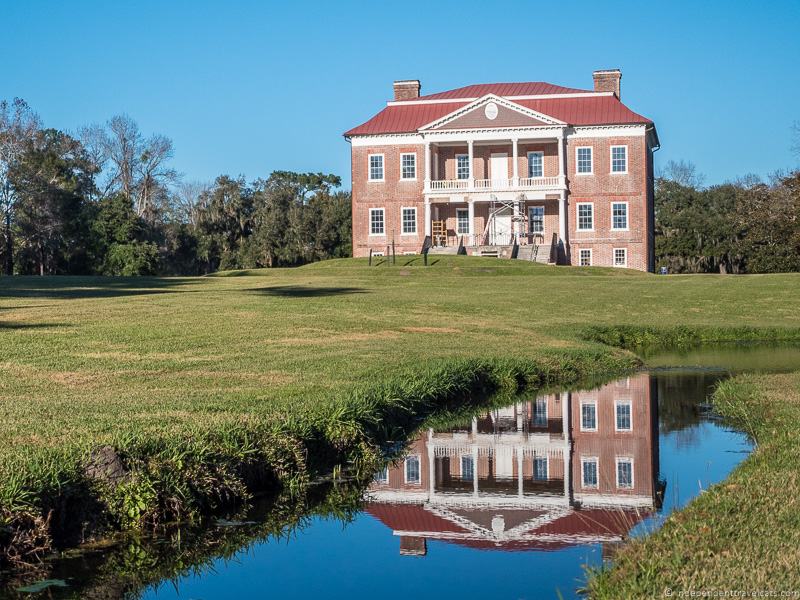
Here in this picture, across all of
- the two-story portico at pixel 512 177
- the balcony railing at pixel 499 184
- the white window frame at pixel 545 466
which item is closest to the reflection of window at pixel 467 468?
the white window frame at pixel 545 466

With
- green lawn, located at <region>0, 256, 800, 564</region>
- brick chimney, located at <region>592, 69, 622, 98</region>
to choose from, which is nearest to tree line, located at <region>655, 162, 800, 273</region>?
brick chimney, located at <region>592, 69, 622, 98</region>

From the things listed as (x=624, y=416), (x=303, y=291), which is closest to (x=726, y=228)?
(x=303, y=291)

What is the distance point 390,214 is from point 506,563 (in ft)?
166

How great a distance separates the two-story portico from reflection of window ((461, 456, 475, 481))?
140 ft

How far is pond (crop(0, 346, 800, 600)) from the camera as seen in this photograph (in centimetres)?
718

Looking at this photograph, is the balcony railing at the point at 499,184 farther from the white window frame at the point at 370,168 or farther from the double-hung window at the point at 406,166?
the white window frame at the point at 370,168

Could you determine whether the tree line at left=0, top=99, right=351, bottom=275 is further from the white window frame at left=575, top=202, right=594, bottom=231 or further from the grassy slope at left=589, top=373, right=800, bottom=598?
the grassy slope at left=589, top=373, right=800, bottom=598

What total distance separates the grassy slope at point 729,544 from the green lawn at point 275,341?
4.01 m

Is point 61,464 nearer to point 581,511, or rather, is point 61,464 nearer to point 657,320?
point 581,511

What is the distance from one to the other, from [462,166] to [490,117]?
139 inches

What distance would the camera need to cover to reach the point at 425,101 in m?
59.1

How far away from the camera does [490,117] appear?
55.5m

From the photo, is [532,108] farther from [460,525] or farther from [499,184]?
[460,525]

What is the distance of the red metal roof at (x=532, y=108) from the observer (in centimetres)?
5556
